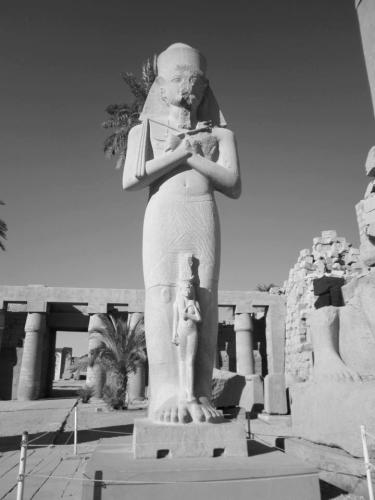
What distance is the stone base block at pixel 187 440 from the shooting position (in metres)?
2.74

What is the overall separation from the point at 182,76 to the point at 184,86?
0.10 metres

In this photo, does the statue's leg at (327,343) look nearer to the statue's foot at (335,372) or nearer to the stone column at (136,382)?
the statue's foot at (335,372)

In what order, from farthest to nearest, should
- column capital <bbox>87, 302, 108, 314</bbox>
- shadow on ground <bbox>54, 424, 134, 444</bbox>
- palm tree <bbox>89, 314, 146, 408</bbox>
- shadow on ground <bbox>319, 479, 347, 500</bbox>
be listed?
column capital <bbox>87, 302, 108, 314</bbox>
palm tree <bbox>89, 314, 146, 408</bbox>
shadow on ground <bbox>54, 424, 134, 444</bbox>
shadow on ground <bbox>319, 479, 347, 500</bbox>

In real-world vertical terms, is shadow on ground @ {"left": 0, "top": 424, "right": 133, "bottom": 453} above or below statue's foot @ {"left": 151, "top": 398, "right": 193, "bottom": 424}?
below

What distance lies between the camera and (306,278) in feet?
46.6

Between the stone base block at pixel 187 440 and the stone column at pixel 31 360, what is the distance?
630 inches

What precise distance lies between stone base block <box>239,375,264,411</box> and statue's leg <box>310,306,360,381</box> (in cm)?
613

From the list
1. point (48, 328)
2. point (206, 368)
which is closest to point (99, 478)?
point (206, 368)

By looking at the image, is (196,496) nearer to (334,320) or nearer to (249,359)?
(334,320)

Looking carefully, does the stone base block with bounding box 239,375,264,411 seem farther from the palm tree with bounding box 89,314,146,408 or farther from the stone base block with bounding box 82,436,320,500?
the stone base block with bounding box 82,436,320,500

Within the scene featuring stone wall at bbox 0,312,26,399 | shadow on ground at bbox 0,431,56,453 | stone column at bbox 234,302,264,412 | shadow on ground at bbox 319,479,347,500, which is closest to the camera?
shadow on ground at bbox 319,479,347,500

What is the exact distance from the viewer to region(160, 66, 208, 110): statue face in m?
3.79

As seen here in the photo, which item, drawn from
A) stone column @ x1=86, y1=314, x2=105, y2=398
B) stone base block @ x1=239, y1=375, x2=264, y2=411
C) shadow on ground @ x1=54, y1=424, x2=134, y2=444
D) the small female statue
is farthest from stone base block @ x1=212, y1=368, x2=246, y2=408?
stone column @ x1=86, y1=314, x2=105, y2=398

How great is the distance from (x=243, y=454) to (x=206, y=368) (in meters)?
0.70
